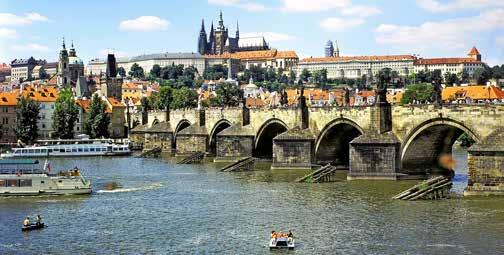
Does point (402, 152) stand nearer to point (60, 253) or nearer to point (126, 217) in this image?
point (126, 217)

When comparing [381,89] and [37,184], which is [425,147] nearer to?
[381,89]

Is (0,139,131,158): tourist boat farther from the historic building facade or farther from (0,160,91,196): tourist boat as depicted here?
the historic building facade

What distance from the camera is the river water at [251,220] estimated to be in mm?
31672

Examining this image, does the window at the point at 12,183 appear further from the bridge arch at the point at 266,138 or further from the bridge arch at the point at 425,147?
the bridge arch at the point at 266,138

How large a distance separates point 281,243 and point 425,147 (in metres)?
24.8

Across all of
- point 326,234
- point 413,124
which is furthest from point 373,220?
point 413,124

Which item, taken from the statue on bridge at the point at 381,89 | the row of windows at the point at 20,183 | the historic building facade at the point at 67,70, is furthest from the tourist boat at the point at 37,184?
the historic building facade at the point at 67,70

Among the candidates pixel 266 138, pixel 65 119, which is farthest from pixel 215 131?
pixel 65 119

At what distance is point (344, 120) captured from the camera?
59375 millimetres

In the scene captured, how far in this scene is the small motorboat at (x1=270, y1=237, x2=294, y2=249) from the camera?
102 ft

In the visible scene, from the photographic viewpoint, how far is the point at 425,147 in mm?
53281

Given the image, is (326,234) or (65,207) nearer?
(326,234)

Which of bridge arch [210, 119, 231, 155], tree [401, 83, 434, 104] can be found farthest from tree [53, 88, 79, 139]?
tree [401, 83, 434, 104]

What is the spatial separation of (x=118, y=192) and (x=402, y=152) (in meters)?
19.7
